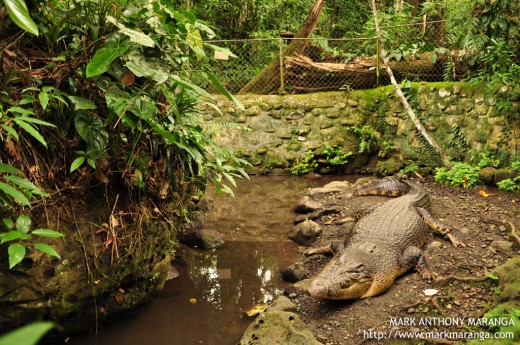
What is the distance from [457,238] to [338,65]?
4.86 metres

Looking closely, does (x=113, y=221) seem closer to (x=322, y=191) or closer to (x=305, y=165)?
(x=322, y=191)

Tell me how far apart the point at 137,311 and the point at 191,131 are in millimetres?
1620

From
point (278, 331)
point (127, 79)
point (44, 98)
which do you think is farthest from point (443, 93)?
point (44, 98)

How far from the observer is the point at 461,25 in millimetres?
6895

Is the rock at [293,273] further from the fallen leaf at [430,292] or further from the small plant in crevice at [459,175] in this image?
the small plant in crevice at [459,175]

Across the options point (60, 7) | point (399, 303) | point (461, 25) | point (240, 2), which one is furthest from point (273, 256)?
point (240, 2)

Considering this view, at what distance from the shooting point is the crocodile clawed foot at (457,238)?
4445 millimetres

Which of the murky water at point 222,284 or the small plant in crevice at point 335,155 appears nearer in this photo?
the murky water at point 222,284

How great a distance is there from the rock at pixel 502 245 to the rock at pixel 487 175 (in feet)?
6.89

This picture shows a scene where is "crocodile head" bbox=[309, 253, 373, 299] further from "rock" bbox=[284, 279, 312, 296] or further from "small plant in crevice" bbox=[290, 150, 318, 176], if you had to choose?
"small plant in crevice" bbox=[290, 150, 318, 176]

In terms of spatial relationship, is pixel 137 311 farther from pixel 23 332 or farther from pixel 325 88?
pixel 325 88

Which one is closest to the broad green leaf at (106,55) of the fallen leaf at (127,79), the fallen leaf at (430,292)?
the fallen leaf at (127,79)

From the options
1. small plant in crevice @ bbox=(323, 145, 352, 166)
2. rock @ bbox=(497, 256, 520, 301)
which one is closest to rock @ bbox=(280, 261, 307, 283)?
rock @ bbox=(497, 256, 520, 301)

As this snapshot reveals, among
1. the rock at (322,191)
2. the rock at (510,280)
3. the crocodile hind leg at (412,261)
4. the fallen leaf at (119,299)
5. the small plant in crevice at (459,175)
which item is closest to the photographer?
the rock at (510,280)
